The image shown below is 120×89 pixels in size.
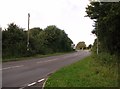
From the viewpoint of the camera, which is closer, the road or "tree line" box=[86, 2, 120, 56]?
the road

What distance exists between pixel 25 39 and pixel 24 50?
2750 mm

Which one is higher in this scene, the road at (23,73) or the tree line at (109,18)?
the tree line at (109,18)

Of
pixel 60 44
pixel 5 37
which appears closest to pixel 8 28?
pixel 5 37

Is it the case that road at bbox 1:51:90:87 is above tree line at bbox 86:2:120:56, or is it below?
below

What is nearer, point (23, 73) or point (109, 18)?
point (23, 73)

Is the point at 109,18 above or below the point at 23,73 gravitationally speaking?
above

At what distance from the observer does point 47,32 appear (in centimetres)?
7606

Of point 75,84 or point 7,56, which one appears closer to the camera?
point 75,84

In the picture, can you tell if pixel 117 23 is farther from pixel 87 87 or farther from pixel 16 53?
pixel 16 53

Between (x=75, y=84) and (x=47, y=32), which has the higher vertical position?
(x=47, y=32)

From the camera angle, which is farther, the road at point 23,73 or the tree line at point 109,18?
the tree line at point 109,18

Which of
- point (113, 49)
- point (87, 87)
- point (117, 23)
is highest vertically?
point (117, 23)

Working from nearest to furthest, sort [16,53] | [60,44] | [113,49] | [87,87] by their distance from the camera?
[87,87] < [113,49] < [16,53] < [60,44]

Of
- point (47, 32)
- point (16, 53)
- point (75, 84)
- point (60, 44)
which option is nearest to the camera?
point (75, 84)
